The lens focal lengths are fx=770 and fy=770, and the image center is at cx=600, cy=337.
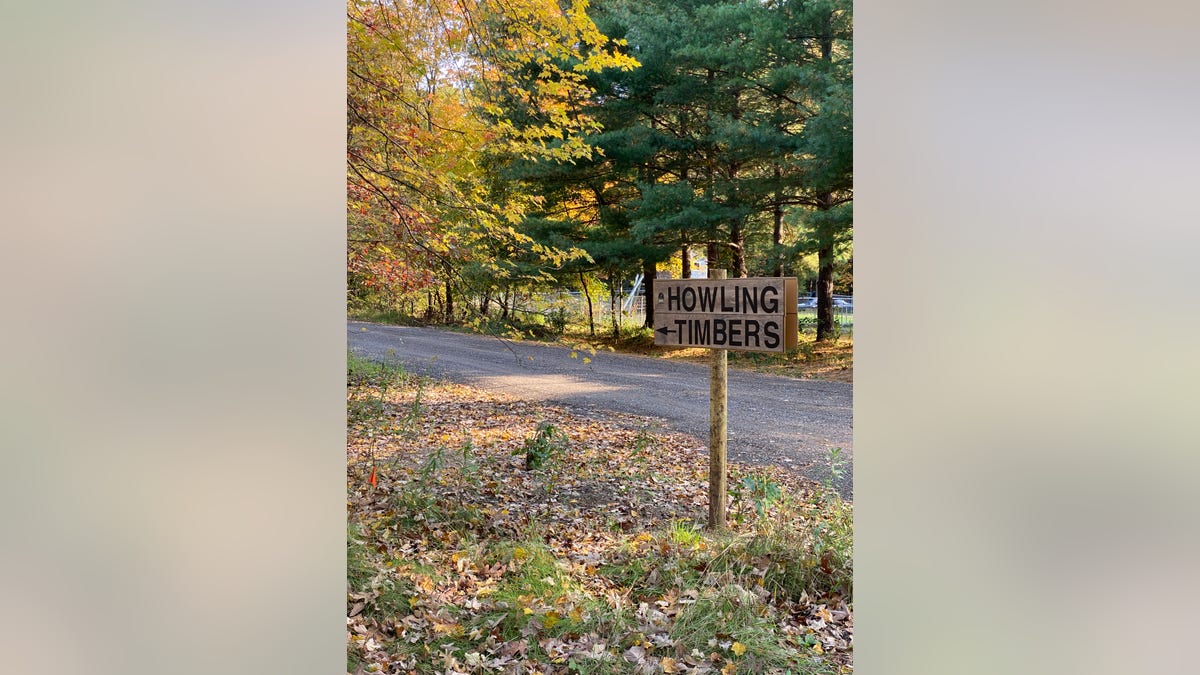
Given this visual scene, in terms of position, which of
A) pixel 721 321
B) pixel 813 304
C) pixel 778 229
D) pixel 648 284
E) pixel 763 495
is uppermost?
pixel 778 229

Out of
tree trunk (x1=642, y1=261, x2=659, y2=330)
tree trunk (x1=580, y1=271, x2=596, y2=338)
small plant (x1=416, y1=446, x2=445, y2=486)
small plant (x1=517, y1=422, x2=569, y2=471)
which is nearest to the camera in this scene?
small plant (x1=416, y1=446, x2=445, y2=486)

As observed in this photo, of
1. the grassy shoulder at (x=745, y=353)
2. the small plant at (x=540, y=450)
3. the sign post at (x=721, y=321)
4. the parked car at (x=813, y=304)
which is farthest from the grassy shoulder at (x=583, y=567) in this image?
the parked car at (x=813, y=304)

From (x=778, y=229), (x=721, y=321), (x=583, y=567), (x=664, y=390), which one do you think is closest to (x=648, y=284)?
(x=778, y=229)

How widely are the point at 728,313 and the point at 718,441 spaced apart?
1.96ft

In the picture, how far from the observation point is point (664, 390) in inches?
253

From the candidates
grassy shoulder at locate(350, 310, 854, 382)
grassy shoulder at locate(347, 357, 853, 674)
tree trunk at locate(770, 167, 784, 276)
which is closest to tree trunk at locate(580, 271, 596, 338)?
grassy shoulder at locate(350, 310, 854, 382)

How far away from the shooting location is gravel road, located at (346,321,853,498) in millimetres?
4996

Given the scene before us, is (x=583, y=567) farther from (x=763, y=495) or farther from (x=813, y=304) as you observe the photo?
(x=813, y=304)

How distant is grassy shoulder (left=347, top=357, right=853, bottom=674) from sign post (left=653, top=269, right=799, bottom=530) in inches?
10.2

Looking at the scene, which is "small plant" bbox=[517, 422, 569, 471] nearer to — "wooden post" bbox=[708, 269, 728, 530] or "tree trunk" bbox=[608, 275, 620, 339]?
"wooden post" bbox=[708, 269, 728, 530]
